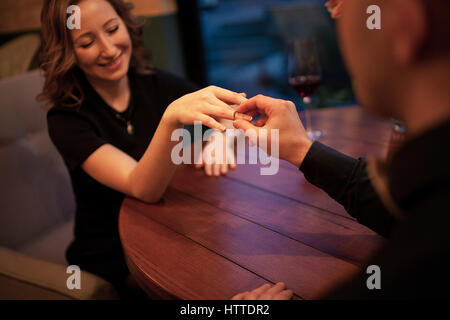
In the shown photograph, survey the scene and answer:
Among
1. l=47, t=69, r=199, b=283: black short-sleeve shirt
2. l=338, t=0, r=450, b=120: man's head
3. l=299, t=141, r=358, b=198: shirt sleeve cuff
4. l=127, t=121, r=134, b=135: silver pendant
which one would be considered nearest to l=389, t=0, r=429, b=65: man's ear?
l=338, t=0, r=450, b=120: man's head

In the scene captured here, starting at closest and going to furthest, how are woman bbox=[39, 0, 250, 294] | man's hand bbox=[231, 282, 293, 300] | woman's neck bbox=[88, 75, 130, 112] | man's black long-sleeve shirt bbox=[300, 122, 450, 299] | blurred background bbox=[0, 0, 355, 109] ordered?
man's black long-sleeve shirt bbox=[300, 122, 450, 299], man's hand bbox=[231, 282, 293, 300], woman bbox=[39, 0, 250, 294], woman's neck bbox=[88, 75, 130, 112], blurred background bbox=[0, 0, 355, 109]

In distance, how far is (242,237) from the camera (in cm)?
82

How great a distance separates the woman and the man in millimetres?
549

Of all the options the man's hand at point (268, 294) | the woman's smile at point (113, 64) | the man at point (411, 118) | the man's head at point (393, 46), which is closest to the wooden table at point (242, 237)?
the man's hand at point (268, 294)

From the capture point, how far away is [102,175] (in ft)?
3.63

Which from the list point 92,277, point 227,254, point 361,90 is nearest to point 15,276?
point 92,277

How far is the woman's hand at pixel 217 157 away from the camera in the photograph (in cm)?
113

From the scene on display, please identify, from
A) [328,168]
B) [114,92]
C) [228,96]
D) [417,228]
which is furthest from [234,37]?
[417,228]

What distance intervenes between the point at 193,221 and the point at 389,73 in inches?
23.0

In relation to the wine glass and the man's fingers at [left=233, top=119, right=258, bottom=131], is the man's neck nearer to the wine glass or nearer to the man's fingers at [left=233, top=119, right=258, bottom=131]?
the man's fingers at [left=233, top=119, right=258, bottom=131]

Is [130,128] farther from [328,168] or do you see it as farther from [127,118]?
[328,168]

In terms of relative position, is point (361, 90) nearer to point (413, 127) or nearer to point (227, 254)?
point (413, 127)

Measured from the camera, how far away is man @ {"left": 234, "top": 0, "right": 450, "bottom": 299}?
38 cm

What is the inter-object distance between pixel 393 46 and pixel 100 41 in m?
0.97
